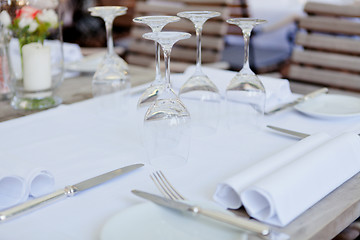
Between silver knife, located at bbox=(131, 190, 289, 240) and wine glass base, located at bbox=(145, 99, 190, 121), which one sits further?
wine glass base, located at bbox=(145, 99, 190, 121)

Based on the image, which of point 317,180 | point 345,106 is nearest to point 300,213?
point 317,180

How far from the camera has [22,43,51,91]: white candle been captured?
128 cm

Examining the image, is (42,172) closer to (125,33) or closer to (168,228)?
(168,228)

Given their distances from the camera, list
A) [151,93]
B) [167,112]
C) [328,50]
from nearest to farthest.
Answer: [167,112] → [151,93] → [328,50]

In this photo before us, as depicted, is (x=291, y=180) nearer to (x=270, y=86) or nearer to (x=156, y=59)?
(x=156, y=59)

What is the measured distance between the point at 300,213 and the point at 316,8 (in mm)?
1494

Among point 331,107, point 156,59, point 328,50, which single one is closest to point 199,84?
point 156,59

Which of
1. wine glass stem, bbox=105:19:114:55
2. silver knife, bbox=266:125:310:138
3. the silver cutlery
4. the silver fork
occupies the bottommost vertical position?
the silver fork

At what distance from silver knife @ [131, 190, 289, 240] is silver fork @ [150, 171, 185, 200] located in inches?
1.8

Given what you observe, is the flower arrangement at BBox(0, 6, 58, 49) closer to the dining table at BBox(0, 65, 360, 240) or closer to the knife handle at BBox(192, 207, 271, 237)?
the dining table at BBox(0, 65, 360, 240)

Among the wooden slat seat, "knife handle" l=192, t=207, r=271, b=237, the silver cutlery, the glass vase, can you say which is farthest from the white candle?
the wooden slat seat

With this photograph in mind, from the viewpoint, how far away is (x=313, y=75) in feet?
6.59

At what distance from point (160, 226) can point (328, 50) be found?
1549mm

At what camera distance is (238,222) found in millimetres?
657
